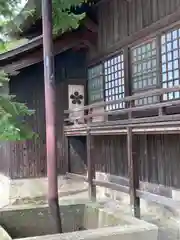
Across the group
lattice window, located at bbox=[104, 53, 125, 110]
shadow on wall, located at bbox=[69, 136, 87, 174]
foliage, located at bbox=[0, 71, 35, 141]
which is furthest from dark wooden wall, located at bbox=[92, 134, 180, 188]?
foliage, located at bbox=[0, 71, 35, 141]

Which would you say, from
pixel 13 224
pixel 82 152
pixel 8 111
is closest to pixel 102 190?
pixel 82 152

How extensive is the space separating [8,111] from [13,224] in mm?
1888

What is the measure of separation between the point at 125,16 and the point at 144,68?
190 centimetres

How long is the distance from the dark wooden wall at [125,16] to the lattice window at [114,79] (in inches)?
19.8

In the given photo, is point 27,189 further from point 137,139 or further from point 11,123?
point 11,123

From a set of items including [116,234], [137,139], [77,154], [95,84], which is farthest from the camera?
[77,154]

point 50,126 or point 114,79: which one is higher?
point 114,79

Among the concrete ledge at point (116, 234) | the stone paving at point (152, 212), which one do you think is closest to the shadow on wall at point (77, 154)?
the stone paving at point (152, 212)

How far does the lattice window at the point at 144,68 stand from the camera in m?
9.86

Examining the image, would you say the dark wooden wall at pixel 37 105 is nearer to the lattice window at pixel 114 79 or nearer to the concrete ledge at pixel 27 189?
the concrete ledge at pixel 27 189

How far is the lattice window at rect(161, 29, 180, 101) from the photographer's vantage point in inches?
351

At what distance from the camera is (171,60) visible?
9086 millimetres

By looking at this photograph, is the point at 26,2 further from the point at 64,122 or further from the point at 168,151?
the point at 64,122

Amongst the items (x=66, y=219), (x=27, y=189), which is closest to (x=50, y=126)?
(x=66, y=219)
